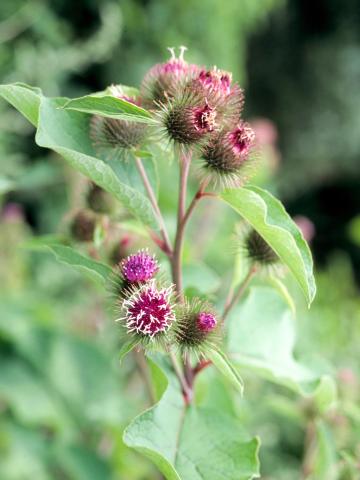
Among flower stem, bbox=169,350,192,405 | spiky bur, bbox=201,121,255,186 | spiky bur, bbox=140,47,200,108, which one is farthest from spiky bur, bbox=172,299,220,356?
spiky bur, bbox=140,47,200,108

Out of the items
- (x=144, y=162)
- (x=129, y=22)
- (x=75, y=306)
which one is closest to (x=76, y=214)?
(x=144, y=162)

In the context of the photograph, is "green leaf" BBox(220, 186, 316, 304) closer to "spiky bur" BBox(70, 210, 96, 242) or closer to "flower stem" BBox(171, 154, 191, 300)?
"flower stem" BBox(171, 154, 191, 300)

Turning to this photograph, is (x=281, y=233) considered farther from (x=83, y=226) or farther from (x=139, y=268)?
(x=83, y=226)

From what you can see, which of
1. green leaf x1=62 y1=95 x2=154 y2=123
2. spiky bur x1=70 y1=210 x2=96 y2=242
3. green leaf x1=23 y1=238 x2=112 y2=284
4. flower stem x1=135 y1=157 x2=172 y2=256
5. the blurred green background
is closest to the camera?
green leaf x1=62 y1=95 x2=154 y2=123

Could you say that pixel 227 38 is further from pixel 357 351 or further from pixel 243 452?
pixel 243 452

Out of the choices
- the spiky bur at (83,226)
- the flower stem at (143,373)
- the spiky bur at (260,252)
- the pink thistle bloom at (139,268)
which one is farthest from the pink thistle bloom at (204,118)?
the flower stem at (143,373)

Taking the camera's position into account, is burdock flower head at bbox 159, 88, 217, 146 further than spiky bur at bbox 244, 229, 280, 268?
No

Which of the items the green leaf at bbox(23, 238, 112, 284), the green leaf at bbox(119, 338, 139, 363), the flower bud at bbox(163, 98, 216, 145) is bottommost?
the green leaf at bbox(119, 338, 139, 363)

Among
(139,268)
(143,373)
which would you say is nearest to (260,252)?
(139,268)
